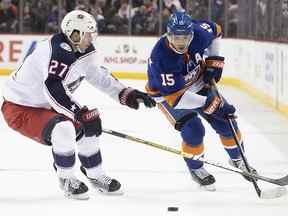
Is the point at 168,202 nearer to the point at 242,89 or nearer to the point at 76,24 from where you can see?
the point at 76,24

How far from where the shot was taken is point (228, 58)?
940cm

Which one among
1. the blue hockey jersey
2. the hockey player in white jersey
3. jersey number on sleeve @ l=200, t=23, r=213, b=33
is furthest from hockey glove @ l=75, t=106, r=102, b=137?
jersey number on sleeve @ l=200, t=23, r=213, b=33

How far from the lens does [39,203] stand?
9.87 feet

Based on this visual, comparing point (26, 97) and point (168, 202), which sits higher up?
point (26, 97)

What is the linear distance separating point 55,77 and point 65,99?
0.10 metres

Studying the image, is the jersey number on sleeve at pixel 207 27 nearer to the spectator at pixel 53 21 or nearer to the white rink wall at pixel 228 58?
the white rink wall at pixel 228 58

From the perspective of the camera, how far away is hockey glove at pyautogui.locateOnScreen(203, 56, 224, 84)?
3279 millimetres

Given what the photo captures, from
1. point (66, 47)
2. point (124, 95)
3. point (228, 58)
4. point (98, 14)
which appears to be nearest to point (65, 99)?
point (66, 47)

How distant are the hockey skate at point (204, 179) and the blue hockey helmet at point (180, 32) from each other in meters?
0.66

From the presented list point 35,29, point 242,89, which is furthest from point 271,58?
point 35,29

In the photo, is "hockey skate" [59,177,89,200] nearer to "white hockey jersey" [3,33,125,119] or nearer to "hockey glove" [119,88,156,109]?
"white hockey jersey" [3,33,125,119]

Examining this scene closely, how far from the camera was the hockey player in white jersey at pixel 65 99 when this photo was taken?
A: 290cm

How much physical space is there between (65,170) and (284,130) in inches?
104

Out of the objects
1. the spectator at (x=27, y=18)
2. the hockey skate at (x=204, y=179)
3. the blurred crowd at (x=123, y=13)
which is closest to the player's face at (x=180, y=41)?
the hockey skate at (x=204, y=179)
